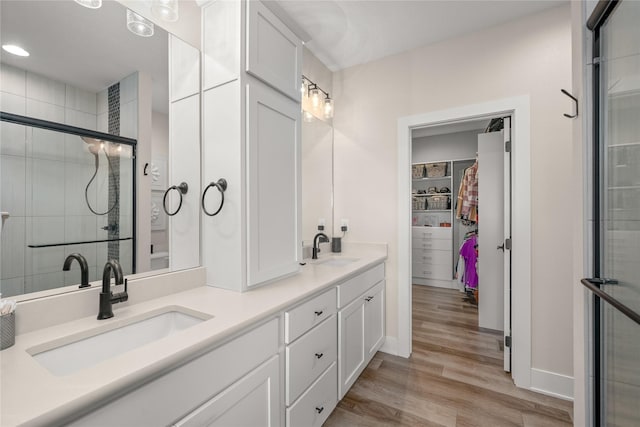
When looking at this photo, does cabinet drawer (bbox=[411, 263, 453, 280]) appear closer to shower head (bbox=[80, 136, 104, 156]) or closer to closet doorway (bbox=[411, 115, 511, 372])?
closet doorway (bbox=[411, 115, 511, 372])

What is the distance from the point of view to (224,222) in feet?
4.73

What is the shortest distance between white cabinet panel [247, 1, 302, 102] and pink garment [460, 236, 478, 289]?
10.8ft

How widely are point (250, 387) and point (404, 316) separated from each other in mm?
1774

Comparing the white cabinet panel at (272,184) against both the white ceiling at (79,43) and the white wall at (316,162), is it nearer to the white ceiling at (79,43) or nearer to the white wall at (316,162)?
the white ceiling at (79,43)

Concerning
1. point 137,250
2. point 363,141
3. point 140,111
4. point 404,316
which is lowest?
point 404,316

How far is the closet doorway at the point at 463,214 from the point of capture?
288cm

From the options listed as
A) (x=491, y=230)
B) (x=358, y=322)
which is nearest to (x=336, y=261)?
(x=358, y=322)

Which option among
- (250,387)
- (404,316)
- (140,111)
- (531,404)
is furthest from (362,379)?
(140,111)

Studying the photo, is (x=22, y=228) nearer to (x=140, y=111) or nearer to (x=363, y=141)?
(x=140, y=111)

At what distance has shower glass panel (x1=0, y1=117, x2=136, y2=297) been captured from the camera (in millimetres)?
905

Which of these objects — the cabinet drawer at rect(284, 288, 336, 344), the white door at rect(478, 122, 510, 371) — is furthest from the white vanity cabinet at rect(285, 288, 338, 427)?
the white door at rect(478, 122, 510, 371)

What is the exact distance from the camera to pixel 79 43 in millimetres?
1085

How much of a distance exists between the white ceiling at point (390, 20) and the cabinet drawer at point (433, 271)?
3337 mm

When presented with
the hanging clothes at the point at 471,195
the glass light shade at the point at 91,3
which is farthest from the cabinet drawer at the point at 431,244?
the glass light shade at the point at 91,3
